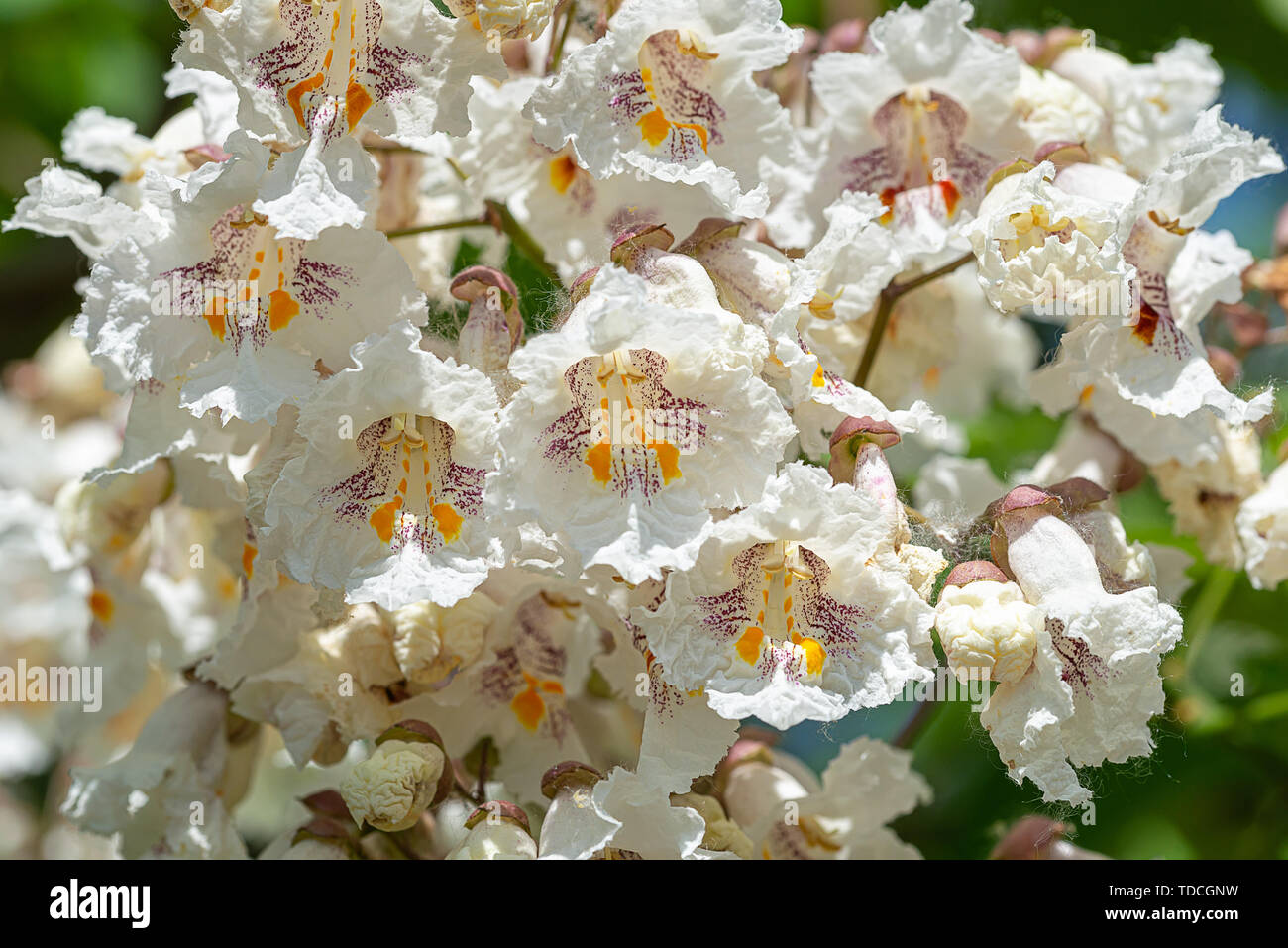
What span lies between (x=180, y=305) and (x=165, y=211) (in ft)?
0.27

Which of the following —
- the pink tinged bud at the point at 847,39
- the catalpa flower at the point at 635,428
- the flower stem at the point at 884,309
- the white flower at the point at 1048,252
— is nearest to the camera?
the catalpa flower at the point at 635,428

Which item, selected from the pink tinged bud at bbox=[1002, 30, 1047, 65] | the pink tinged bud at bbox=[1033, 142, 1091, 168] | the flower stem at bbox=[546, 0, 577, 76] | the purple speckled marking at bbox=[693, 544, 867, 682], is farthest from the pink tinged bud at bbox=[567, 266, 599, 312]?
the pink tinged bud at bbox=[1002, 30, 1047, 65]

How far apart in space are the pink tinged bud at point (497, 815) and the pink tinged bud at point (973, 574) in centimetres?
42

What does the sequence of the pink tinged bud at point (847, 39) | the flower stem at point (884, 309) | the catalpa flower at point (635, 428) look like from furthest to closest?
the pink tinged bud at point (847, 39) < the flower stem at point (884, 309) < the catalpa flower at point (635, 428)

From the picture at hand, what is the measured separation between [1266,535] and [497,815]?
0.83 meters

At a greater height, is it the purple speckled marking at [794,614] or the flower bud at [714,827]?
the purple speckled marking at [794,614]

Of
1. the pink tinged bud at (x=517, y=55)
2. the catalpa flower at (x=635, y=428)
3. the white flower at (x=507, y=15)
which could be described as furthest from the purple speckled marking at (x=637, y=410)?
the pink tinged bud at (x=517, y=55)

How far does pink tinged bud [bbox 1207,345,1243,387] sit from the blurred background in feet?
0.09

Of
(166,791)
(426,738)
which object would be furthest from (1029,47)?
(166,791)

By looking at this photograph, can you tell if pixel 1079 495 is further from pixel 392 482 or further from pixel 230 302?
pixel 230 302

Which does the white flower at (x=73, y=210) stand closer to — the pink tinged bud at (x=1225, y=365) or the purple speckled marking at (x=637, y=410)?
the purple speckled marking at (x=637, y=410)

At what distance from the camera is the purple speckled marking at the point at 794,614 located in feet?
3.29

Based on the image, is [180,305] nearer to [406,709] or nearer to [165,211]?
[165,211]
